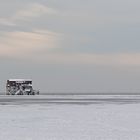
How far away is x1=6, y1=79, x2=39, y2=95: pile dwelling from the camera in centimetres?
10556

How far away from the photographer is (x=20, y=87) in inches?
4193

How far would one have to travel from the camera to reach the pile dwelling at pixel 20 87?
105562 millimetres
